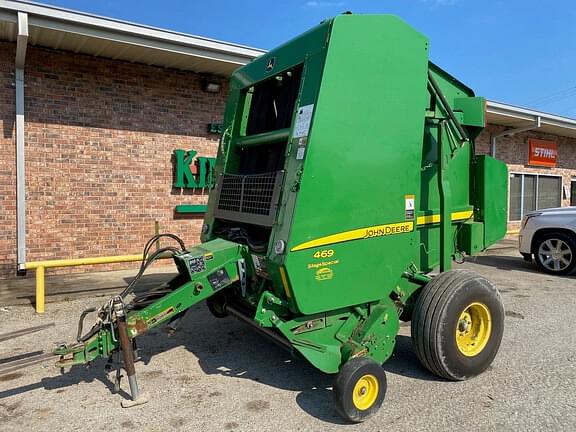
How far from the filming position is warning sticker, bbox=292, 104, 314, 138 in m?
3.18

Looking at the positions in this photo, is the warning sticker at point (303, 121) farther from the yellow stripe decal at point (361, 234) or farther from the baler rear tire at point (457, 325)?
the baler rear tire at point (457, 325)

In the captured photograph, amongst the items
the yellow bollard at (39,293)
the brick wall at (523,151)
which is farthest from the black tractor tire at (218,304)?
the brick wall at (523,151)

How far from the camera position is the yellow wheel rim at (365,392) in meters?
3.05

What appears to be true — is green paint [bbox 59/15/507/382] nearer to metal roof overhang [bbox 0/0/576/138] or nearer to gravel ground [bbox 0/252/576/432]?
gravel ground [bbox 0/252/576/432]

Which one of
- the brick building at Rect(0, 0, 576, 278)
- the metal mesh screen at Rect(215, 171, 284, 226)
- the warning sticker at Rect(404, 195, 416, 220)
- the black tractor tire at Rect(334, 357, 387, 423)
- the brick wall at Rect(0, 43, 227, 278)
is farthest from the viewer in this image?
the brick wall at Rect(0, 43, 227, 278)

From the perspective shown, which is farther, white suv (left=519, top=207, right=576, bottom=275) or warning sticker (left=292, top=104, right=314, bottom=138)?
white suv (left=519, top=207, right=576, bottom=275)

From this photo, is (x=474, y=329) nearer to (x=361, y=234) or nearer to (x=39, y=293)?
(x=361, y=234)

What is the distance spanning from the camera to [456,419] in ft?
10.1

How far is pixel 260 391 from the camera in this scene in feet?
11.6

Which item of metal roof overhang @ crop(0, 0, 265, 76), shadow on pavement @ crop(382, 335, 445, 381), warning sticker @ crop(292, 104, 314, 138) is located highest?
metal roof overhang @ crop(0, 0, 265, 76)

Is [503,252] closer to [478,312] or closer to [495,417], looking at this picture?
[478,312]

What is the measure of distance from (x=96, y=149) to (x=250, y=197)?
532 centimetres

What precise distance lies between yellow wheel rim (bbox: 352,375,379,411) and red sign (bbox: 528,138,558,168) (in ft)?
49.3

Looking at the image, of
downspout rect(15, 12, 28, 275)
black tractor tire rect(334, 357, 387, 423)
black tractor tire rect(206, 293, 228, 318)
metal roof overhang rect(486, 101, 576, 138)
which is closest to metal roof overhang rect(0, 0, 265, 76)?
downspout rect(15, 12, 28, 275)
